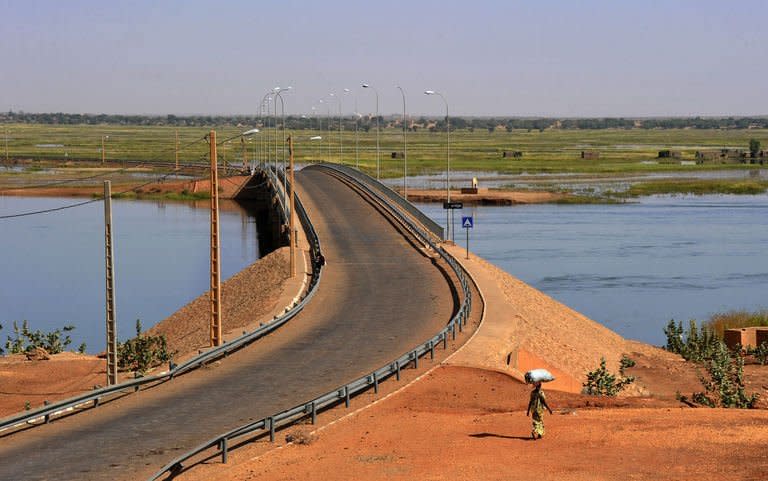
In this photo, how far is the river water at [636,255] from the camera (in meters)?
60.0

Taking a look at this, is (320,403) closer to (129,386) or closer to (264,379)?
(264,379)

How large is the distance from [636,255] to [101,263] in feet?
116

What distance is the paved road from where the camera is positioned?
2094 cm

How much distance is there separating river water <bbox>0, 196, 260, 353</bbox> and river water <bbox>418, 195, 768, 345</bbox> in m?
18.7

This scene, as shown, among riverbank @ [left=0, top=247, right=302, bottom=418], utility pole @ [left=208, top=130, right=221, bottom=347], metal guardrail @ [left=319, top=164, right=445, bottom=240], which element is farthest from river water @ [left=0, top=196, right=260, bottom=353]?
utility pole @ [left=208, top=130, right=221, bottom=347]

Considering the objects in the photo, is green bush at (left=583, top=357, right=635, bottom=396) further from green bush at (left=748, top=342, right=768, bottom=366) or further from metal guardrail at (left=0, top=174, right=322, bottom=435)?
green bush at (left=748, top=342, right=768, bottom=366)

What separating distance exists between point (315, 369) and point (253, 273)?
28765 millimetres

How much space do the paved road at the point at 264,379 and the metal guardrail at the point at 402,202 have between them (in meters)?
5.45

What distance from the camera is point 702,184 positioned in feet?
459

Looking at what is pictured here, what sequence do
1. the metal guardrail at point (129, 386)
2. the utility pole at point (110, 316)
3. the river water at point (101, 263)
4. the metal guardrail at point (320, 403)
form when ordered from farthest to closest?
the river water at point (101, 263) → the utility pole at point (110, 316) → the metal guardrail at point (129, 386) → the metal guardrail at point (320, 403)

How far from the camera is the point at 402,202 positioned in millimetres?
72562

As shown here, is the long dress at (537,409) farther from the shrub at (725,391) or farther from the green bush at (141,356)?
the green bush at (141,356)

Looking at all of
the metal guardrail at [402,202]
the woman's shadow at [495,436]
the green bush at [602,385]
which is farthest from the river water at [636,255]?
the woman's shadow at [495,436]

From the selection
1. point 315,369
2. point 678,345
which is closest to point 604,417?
point 315,369
